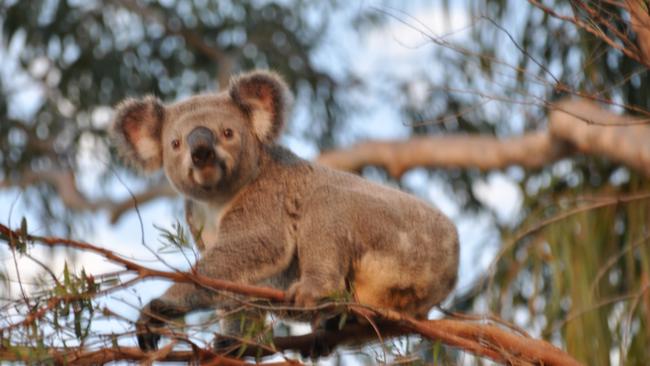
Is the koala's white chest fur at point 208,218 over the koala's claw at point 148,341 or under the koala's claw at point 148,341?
over

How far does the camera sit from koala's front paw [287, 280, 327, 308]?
3848mm

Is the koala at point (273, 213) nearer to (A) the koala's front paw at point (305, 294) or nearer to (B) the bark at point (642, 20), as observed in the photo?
(A) the koala's front paw at point (305, 294)

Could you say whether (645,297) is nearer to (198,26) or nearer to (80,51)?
(198,26)

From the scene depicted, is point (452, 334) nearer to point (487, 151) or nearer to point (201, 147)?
point (201, 147)

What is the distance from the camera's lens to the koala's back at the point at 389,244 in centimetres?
421

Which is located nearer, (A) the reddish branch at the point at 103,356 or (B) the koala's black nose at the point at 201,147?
(A) the reddish branch at the point at 103,356

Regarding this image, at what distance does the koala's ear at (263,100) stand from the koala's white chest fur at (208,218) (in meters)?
0.40

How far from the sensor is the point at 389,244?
14.0 ft


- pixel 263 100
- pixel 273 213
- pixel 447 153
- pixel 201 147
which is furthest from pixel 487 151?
pixel 201 147

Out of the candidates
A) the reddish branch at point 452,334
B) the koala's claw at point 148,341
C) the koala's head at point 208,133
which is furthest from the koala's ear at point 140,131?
the koala's claw at point 148,341

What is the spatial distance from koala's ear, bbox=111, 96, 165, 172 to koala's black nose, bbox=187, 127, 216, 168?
0.52 meters

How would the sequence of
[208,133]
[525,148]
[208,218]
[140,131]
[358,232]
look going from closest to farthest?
1. [358,232]
2. [208,133]
3. [208,218]
4. [140,131]
5. [525,148]

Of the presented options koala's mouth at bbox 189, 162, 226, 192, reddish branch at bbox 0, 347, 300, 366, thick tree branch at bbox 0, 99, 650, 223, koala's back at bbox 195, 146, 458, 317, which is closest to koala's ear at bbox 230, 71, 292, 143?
koala's back at bbox 195, 146, 458, 317

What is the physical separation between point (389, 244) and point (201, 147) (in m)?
0.88
